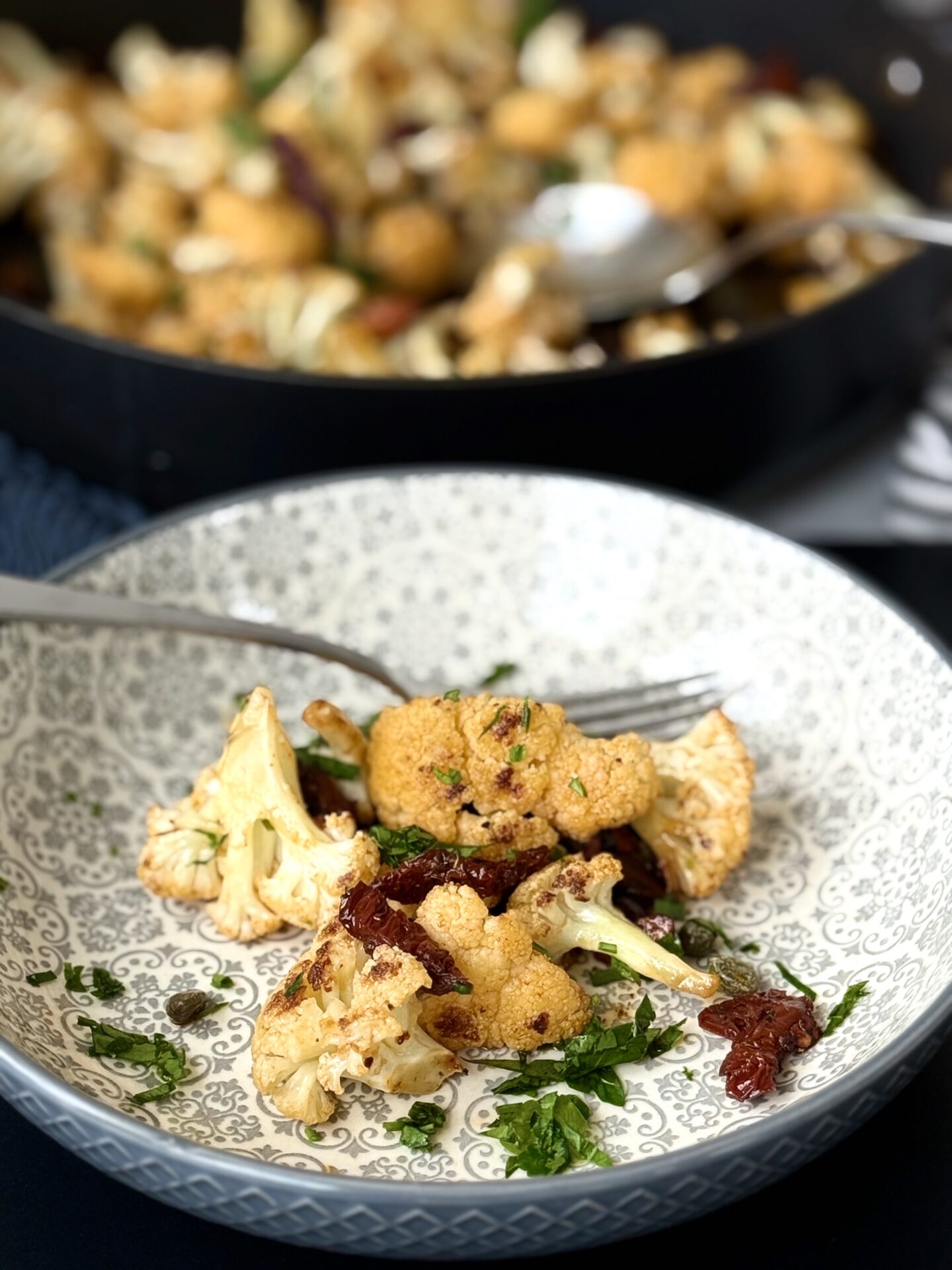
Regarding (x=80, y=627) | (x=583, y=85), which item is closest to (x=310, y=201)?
(x=583, y=85)

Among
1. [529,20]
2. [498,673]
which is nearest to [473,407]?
[498,673]

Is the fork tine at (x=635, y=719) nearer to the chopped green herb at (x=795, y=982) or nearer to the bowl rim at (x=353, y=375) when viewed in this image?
the chopped green herb at (x=795, y=982)

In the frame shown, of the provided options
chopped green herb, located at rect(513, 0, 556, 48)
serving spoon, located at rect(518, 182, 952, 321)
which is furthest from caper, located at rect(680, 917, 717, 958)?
chopped green herb, located at rect(513, 0, 556, 48)

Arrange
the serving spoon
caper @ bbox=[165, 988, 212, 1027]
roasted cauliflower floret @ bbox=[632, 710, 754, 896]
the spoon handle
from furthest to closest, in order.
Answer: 1. the serving spoon
2. the spoon handle
3. roasted cauliflower floret @ bbox=[632, 710, 754, 896]
4. caper @ bbox=[165, 988, 212, 1027]

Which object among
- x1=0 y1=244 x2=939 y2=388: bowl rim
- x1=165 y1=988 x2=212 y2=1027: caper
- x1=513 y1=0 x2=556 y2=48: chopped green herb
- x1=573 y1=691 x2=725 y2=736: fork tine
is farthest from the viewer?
x1=513 y1=0 x2=556 y2=48: chopped green herb

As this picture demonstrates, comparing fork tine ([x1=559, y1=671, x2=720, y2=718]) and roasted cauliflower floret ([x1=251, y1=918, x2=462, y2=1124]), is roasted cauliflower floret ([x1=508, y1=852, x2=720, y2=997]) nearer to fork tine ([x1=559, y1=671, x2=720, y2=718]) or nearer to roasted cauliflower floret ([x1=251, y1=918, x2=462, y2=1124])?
roasted cauliflower floret ([x1=251, y1=918, x2=462, y2=1124])

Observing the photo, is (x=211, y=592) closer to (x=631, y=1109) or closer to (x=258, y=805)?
(x=258, y=805)

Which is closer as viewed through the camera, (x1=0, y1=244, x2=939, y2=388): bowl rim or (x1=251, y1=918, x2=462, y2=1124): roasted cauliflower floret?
(x1=251, y1=918, x2=462, y2=1124): roasted cauliflower floret

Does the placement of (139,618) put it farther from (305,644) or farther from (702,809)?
(702,809)
